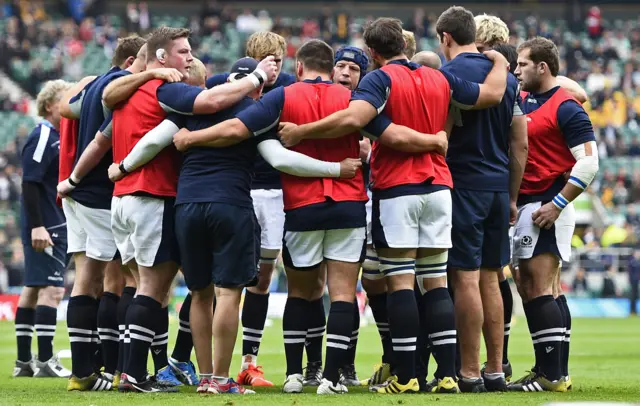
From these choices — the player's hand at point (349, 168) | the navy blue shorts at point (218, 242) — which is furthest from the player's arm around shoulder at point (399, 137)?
the navy blue shorts at point (218, 242)

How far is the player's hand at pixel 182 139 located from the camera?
804 centimetres

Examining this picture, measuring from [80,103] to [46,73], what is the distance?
27503 millimetres

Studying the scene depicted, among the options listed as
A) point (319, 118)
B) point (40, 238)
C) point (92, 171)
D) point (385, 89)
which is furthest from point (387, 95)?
point (40, 238)

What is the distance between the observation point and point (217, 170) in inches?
316

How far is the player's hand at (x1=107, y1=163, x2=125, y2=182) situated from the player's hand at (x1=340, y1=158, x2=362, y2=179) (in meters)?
1.62

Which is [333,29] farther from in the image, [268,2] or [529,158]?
[529,158]

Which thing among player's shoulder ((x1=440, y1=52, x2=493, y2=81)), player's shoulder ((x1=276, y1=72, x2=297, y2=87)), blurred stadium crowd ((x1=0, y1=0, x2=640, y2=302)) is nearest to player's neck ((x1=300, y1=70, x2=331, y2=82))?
player's shoulder ((x1=440, y1=52, x2=493, y2=81))

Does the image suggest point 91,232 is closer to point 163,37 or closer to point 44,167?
point 163,37

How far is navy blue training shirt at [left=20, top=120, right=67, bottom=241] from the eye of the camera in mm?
11219

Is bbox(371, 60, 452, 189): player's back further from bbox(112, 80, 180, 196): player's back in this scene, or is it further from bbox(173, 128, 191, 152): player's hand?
bbox(112, 80, 180, 196): player's back

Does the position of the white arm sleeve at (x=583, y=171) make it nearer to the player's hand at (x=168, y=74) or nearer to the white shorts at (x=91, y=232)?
the player's hand at (x=168, y=74)

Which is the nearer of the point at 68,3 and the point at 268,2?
the point at 68,3

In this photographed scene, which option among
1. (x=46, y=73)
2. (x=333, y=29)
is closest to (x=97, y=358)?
(x=46, y=73)

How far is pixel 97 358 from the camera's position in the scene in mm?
9766
